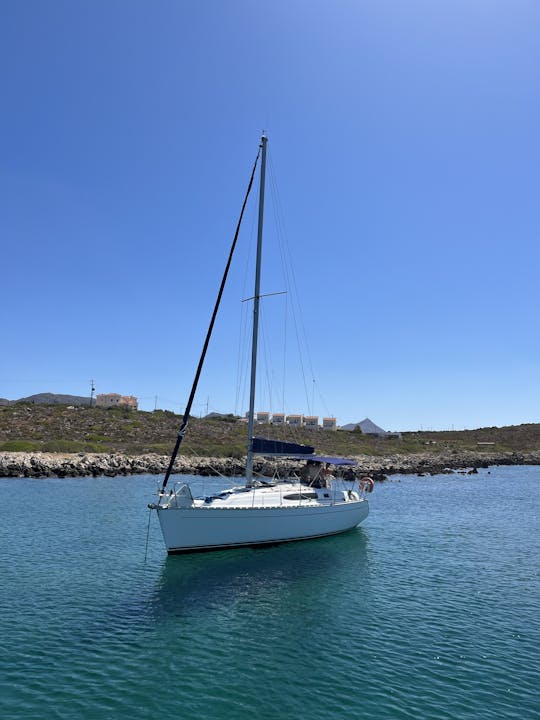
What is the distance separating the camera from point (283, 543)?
23.7 m

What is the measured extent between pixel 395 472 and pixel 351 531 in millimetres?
42041

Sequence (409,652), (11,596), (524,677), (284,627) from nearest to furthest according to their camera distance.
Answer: (524,677) → (409,652) → (284,627) → (11,596)

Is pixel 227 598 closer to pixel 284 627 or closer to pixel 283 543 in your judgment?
pixel 284 627

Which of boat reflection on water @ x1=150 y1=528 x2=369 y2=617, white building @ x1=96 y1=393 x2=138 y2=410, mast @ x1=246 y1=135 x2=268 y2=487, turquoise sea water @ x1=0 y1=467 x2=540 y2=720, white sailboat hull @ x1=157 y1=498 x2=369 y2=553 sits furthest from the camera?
white building @ x1=96 y1=393 x2=138 y2=410

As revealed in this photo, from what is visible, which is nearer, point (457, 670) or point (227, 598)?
point (457, 670)

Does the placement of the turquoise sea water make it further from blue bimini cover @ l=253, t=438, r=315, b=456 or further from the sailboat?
blue bimini cover @ l=253, t=438, r=315, b=456

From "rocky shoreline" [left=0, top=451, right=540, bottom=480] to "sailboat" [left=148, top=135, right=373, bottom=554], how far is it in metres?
20.7

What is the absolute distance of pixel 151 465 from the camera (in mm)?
53688

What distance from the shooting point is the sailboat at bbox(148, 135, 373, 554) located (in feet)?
67.0

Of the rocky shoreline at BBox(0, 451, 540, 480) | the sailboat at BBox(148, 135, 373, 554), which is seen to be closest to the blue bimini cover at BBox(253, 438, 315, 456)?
the sailboat at BBox(148, 135, 373, 554)

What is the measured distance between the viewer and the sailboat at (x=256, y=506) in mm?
20422

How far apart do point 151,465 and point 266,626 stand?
136ft

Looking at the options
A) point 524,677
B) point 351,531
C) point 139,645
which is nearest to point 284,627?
point 139,645

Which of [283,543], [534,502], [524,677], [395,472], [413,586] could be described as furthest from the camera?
[395,472]
